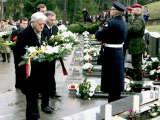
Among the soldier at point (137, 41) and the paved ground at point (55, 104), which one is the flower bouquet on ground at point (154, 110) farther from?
the soldier at point (137, 41)

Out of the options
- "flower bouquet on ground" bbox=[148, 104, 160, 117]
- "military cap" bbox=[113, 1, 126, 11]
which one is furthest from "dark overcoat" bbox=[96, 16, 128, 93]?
"flower bouquet on ground" bbox=[148, 104, 160, 117]

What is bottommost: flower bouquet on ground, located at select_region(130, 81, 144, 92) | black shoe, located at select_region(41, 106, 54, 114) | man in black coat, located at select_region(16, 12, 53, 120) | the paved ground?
the paved ground

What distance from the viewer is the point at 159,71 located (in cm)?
1052

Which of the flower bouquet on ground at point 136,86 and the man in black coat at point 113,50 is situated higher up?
the man in black coat at point 113,50

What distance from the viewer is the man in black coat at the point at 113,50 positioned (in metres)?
6.71

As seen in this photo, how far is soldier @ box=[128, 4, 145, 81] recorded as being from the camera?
9.49m

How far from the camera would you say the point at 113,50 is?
686 cm

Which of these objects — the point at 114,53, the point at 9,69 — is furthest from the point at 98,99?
the point at 9,69

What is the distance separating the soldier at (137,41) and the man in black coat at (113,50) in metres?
2.66

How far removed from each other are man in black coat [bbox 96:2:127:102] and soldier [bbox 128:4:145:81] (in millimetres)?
2658

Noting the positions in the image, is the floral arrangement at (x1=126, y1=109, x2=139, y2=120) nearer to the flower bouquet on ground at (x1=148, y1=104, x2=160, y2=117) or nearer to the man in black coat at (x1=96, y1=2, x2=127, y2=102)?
the flower bouquet on ground at (x1=148, y1=104, x2=160, y2=117)

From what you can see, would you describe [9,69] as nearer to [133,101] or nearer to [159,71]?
[159,71]

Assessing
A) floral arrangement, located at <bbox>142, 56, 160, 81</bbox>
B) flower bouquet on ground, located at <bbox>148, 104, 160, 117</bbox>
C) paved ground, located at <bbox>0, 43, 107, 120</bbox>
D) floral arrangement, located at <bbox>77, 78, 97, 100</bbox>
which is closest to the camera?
flower bouquet on ground, located at <bbox>148, 104, 160, 117</bbox>

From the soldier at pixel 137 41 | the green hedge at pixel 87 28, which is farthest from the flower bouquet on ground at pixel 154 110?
the green hedge at pixel 87 28
